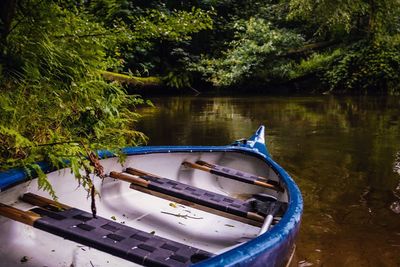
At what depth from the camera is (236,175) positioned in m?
3.38

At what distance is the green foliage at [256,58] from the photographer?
597 inches

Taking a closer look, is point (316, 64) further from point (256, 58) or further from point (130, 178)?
point (130, 178)

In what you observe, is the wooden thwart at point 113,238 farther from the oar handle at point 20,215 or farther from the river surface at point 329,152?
the river surface at point 329,152

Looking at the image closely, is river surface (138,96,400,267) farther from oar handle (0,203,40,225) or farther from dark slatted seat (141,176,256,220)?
oar handle (0,203,40,225)

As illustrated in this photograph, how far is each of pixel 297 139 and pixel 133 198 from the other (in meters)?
4.32

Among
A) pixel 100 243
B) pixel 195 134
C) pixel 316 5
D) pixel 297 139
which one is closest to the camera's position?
pixel 100 243

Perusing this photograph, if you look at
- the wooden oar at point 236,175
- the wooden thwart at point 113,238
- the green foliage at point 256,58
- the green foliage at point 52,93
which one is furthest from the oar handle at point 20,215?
the green foliage at point 256,58

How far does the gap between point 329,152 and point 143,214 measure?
3.69 meters

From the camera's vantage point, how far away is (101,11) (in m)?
3.76

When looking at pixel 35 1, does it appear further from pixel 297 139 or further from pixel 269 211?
pixel 297 139

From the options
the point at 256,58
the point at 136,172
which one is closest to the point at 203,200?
the point at 136,172

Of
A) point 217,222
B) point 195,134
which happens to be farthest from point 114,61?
point 195,134

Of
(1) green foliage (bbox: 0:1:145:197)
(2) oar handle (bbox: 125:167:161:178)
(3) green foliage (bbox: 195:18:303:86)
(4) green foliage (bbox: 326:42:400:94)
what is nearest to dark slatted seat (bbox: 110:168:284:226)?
(2) oar handle (bbox: 125:167:161:178)

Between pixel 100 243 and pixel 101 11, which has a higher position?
pixel 101 11
